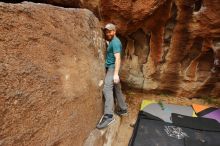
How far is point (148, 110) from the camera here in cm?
416

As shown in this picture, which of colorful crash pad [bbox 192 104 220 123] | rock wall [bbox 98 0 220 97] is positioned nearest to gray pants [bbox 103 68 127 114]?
rock wall [bbox 98 0 220 97]

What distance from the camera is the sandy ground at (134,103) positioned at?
3.88 meters

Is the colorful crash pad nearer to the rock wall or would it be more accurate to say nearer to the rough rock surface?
the rock wall

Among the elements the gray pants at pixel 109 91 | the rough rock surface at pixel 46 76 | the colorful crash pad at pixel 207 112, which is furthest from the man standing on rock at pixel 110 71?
the colorful crash pad at pixel 207 112

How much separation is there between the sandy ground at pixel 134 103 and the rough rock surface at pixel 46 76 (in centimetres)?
67

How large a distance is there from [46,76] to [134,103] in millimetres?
2339

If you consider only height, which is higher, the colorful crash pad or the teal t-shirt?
the teal t-shirt

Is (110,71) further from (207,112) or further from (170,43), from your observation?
(207,112)

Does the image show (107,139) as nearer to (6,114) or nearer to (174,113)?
(174,113)

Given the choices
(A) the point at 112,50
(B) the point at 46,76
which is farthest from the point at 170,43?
(B) the point at 46,76

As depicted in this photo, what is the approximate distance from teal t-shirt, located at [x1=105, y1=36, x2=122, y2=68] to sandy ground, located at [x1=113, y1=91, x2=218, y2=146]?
0.95 m

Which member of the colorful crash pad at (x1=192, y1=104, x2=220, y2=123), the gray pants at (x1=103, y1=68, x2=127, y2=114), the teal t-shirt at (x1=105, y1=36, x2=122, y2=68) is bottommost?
the colorful crash pad at (x1=192, y1=104, x2=220, y2=123)

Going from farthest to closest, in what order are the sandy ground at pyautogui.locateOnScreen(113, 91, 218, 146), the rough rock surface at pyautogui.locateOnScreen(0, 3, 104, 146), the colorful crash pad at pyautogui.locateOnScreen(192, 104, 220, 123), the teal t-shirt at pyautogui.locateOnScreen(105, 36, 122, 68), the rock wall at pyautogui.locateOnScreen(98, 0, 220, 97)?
the colorful crash pad at pyautogui.locateOnScreen(192, 104, 220, 123), the sandy ground at pyautogui.locateOnScreen(113, 91, 218, 146), the rock wall at pyautogui.locateOnScreen(98, 0, 220, 97), the teal t-shirt at pyautogui.locateOnScreen(105, 36, 122, 68), the rough rock surface at pyautogui.locateOnScreen(0, 3, 104, 146)

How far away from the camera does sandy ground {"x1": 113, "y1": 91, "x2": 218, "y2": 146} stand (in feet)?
12.7
